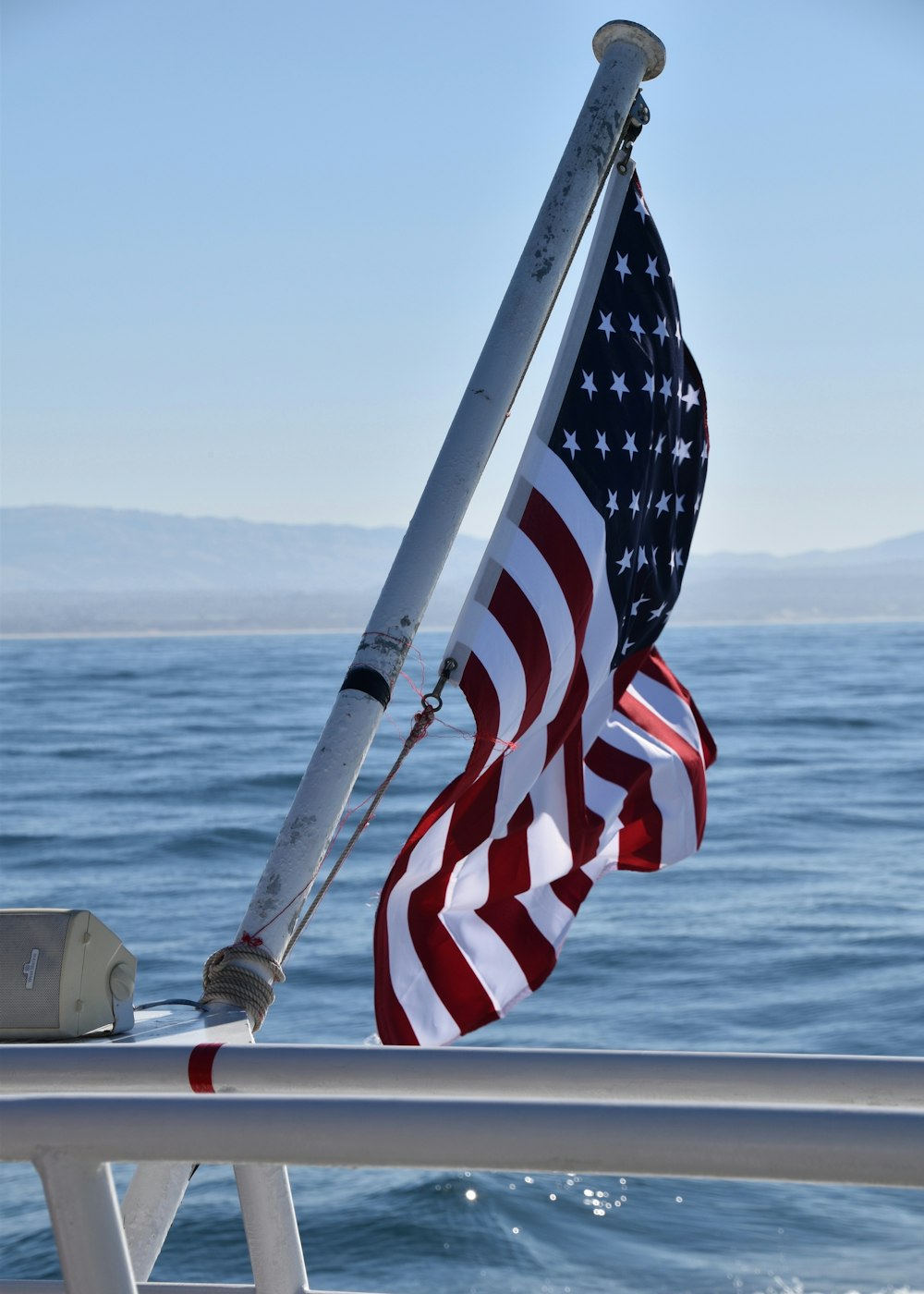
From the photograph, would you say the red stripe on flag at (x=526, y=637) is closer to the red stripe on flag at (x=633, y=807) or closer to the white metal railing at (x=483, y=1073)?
the red stripe on flag at (x=633, y=807)

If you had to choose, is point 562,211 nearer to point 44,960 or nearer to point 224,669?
point 44,960

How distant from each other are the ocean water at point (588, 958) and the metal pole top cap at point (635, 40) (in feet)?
6.16

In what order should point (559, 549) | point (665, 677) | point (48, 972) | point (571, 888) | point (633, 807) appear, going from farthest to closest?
1. point (665, 677)
2. point (633, 807)
3. point (571, 888)
4. point (559, 549)
5. point (48, 972)

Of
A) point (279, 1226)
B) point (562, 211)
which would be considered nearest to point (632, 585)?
point (562, 211)

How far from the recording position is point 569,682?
4.10 m

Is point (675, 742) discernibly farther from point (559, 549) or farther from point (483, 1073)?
point (483, 1073)

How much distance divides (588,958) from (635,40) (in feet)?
37.7

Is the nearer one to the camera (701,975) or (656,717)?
(656,717)

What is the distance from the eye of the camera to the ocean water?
305 inches

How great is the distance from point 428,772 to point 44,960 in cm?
3068

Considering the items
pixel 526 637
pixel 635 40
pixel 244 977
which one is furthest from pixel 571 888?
pixel 635 40

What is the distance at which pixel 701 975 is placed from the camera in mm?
13734

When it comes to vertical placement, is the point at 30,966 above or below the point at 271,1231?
above

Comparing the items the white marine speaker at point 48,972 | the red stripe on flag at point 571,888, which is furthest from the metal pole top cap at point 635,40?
the white marine speaker at point 48,972
